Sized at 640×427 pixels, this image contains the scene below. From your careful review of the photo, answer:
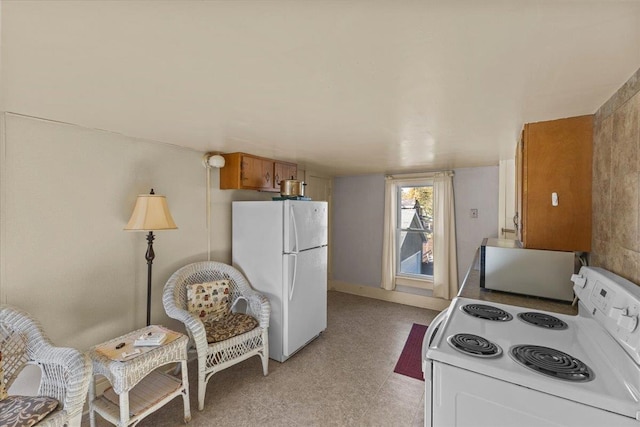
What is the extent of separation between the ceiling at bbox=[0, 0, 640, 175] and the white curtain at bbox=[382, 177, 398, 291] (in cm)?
251

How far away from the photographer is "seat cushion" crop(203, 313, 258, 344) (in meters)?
2.21

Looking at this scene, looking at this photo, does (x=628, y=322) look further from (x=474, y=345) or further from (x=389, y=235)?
(x=389, y=235)

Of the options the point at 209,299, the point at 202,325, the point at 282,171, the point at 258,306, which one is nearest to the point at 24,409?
the point at 202,325

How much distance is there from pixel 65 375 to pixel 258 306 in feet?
4.42

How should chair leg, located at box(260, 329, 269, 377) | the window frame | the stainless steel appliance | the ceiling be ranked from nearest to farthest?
the ceiling, the stainless steel appliance, chair leg, located at box(260, 329, 269, 377), the window frame

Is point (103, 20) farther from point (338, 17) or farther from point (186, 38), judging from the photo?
point (338, 17)

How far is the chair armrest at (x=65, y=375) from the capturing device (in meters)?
1.40

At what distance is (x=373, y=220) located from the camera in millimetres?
4633

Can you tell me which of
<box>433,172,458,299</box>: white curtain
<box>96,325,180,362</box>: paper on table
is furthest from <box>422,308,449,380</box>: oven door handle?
<box>433,172,458,299</box>: white curtain

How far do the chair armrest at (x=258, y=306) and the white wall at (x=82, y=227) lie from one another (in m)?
0.71

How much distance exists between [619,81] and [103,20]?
1.95 meters

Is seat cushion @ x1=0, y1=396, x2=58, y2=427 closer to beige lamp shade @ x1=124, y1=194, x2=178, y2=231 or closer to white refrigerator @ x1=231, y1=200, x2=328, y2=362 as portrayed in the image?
beige lamp shade @ x1=124, y1=194, x2=178, y2=231

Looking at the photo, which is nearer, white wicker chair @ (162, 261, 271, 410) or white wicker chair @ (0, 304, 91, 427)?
white wicker chair @ (0, 304, 91, 427)

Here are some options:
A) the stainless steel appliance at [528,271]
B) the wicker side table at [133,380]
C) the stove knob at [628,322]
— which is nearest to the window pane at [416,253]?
the stainless steel appliance at [528,271]
